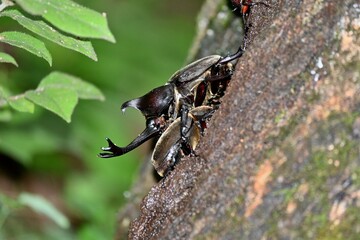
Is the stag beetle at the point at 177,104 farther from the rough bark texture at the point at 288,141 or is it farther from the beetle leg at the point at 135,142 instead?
the rough bark texture at the point at 288,141

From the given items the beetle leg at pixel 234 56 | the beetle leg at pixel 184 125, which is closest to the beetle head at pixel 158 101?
the beetle leg at pixel 184 125

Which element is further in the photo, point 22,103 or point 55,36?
point 22,103

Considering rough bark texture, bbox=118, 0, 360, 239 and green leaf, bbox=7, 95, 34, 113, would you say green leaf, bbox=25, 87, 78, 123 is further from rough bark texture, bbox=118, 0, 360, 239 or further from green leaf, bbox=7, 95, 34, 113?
rough bark texture, bbox=118, 0, 360, 239

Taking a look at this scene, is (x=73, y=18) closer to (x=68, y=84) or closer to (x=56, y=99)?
(x=56, y=99)

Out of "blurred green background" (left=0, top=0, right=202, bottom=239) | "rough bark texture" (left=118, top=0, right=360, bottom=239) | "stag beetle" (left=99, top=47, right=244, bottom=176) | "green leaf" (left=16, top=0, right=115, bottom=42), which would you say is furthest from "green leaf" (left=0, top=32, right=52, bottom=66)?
"blurred green background" (left=0, top=0, right=202, bottom=239)

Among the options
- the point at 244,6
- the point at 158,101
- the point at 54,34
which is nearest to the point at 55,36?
the point at 54,34

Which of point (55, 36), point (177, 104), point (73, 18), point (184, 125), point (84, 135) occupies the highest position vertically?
point (84, 135)
